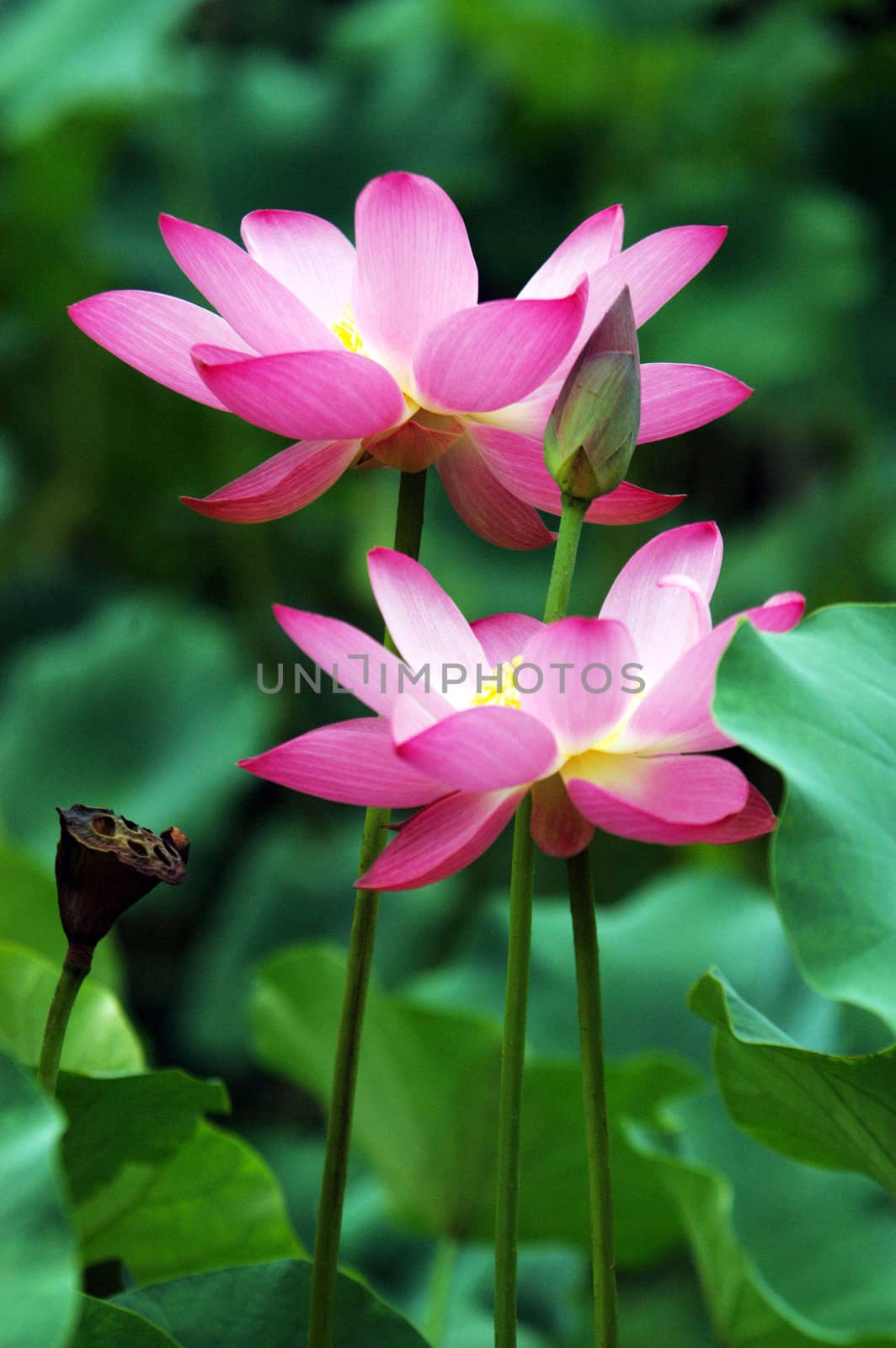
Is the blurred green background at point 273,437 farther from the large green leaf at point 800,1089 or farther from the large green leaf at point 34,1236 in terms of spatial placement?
the large green leaf at point 34,1236

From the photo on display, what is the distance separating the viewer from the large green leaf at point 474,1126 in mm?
610

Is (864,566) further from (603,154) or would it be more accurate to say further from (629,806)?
(629,806)

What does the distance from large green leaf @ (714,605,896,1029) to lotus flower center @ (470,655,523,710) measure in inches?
2.3

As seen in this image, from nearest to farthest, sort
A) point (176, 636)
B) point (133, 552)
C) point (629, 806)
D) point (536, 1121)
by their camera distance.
A: point (629, 806) < point (536, 1121) < point (176, 636) < point (133, 552)

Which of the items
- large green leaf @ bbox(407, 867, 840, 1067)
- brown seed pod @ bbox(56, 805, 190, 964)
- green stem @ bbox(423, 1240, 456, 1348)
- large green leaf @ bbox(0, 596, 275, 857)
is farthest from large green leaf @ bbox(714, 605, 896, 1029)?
large green leaf @ bbox(0, 596, 275, 857)

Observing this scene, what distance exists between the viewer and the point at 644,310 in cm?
34

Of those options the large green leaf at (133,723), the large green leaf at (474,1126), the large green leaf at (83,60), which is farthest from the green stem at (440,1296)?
the large green leaf at (83,60)

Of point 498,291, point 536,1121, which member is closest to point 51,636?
point 498,291

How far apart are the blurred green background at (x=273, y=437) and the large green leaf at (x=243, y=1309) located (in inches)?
45.3

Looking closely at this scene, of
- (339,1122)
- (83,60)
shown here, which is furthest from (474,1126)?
(83,60)

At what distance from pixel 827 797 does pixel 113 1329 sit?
0.18 meters

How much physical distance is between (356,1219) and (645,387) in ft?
2.28

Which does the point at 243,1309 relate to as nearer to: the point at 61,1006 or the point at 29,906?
the point at 61,1006

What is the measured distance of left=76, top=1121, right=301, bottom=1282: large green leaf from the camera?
0.41m
